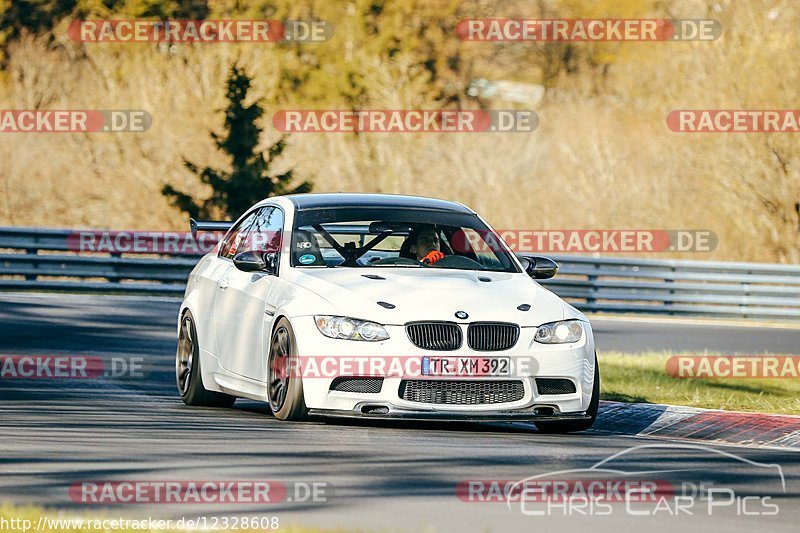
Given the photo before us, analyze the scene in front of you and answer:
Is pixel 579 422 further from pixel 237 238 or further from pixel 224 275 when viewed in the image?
pixel 237 238

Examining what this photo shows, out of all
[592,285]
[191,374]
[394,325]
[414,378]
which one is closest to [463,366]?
[414,378]

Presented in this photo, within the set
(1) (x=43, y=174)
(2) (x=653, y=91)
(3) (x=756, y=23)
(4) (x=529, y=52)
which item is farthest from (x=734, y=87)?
(4) (x=529, y=52)

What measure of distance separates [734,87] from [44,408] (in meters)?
26.3

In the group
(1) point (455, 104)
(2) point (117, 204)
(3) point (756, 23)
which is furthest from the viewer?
(1) point (455, 104)

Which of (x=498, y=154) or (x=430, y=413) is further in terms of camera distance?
(x=498, y=154)

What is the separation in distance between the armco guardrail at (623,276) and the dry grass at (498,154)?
514 cm

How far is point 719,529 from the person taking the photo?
691 cm

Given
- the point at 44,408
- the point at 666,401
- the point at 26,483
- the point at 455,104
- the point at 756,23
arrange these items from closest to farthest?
the point at 26,483 < the point at 44,408 < the point at 666,401 < the point at 756,23 < the point at 455,104

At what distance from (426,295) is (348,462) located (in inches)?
82.3

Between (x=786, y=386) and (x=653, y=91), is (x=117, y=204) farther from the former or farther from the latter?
(x=786, y=386)

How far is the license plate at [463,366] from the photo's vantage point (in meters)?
10.1

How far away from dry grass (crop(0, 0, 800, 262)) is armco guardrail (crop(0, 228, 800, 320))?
16.9 feet

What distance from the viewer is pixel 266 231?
39.9ft

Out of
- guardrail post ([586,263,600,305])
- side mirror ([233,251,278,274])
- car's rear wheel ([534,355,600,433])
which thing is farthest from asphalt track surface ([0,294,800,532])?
guardrail post ([586,263,600,305])
